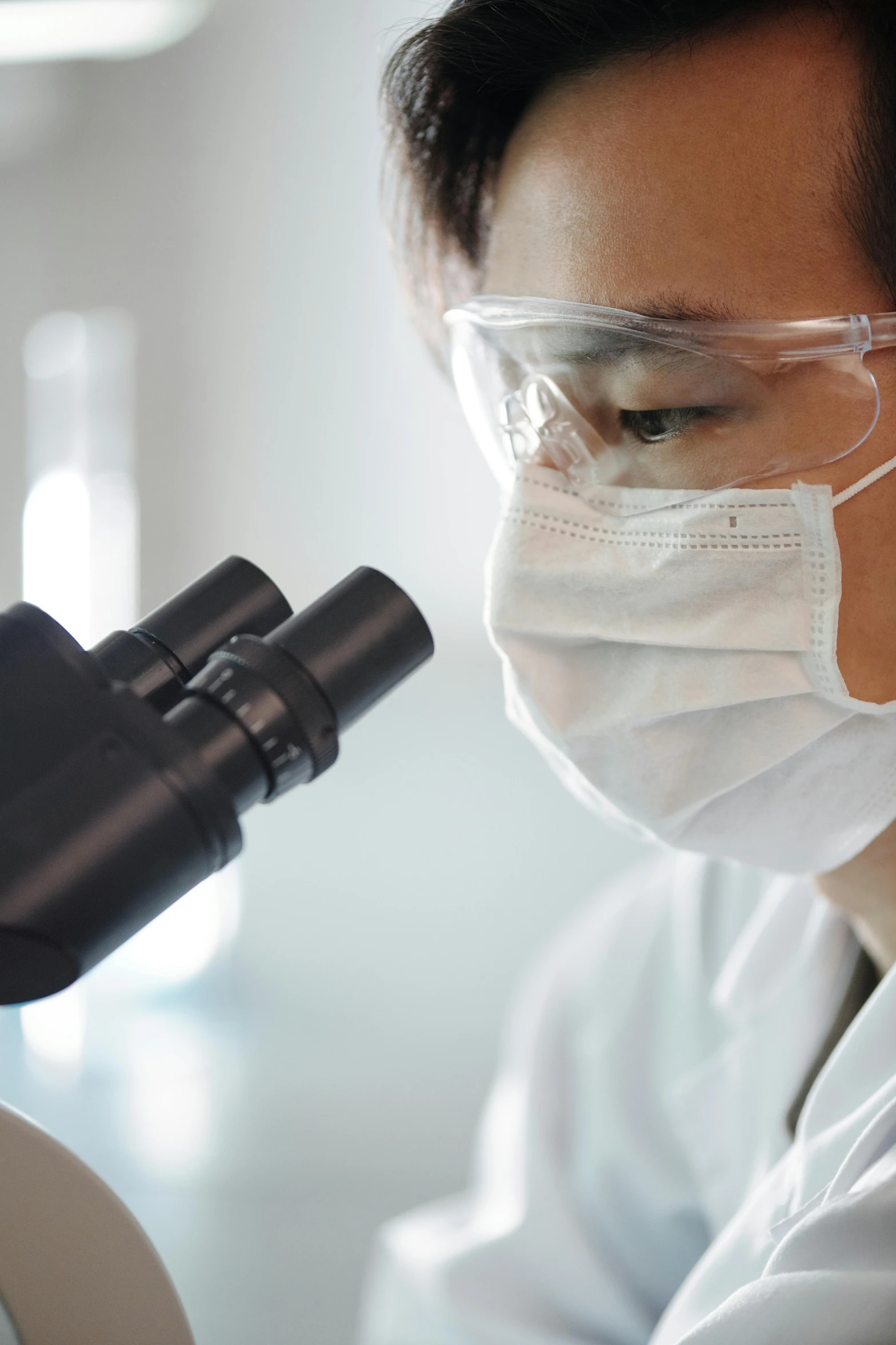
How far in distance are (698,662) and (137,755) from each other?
17.1 inches

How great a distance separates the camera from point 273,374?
3.35m

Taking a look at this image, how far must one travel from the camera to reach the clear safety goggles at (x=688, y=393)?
762 mm

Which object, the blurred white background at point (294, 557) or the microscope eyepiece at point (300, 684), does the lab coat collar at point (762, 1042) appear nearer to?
the microscope eyepiece at point (300, 684)

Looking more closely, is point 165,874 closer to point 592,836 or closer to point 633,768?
point 633,768

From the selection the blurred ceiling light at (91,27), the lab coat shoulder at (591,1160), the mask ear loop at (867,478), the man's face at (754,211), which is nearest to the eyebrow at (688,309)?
the man's face at (754,211)

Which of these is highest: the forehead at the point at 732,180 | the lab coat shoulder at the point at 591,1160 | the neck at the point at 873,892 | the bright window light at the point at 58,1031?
the forehead at the point at 732,180

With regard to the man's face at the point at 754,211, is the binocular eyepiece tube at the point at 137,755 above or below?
below

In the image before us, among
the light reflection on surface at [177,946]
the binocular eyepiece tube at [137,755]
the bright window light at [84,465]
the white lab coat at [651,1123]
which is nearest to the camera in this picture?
the binocular eyepiece tube at [137,755]

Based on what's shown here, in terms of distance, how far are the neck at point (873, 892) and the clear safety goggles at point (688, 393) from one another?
1.09 feet

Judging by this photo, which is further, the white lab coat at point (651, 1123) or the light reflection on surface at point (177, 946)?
the light reflection on surface at point (177, 946)

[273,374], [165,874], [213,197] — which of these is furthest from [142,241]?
A: [165,874]

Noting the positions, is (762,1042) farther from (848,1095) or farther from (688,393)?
(688,393)

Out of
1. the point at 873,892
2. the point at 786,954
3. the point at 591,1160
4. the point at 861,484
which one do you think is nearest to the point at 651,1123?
the point at 591,1160

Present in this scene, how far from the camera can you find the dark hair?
746 mm
